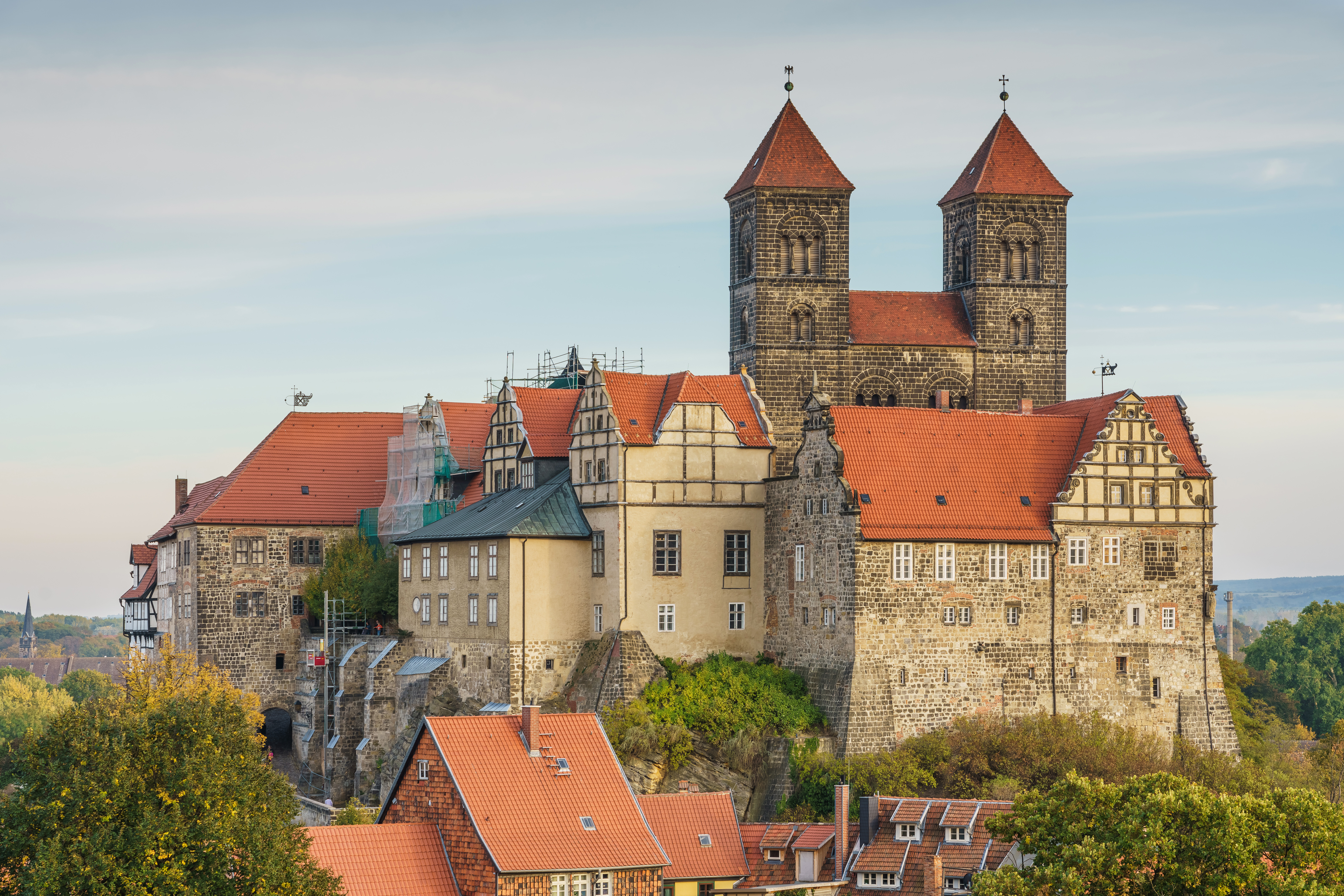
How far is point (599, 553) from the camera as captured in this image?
6606 cm

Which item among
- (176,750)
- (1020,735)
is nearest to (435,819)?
(176,750)

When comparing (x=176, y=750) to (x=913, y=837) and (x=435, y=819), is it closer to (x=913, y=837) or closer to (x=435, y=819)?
(x=435, y=819)

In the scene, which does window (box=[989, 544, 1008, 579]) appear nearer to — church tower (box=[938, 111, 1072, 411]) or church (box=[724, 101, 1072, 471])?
church (box=[724, 101, 1072, 471])

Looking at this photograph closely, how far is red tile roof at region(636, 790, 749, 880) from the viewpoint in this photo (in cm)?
5494

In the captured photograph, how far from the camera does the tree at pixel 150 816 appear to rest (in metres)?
41.4

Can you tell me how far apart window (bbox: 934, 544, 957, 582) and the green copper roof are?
1119cm

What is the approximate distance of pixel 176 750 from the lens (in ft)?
145

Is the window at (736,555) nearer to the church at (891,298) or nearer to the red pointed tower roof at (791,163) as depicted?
the church at (891,298)

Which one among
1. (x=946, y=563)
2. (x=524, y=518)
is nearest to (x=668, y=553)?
(x=524, y=518)

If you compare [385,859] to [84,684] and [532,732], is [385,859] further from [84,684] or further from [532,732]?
[84,684]

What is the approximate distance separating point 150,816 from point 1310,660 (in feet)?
255

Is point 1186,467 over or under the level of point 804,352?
under

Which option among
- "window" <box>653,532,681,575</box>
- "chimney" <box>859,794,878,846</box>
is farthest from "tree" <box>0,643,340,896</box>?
"window" <box>653,532,681,575</box>

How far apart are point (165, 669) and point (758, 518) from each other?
2375cm
